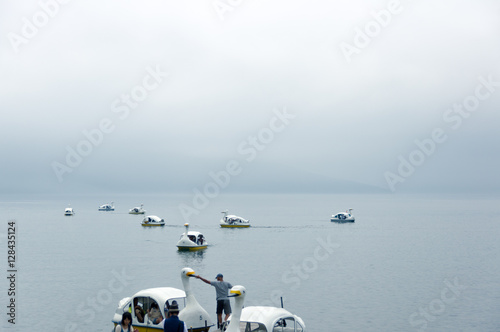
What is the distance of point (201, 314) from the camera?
78.8ft

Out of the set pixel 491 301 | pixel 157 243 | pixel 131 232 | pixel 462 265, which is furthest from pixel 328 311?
pixel 131 232

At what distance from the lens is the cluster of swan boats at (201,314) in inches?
833

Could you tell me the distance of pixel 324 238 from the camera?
10212cm

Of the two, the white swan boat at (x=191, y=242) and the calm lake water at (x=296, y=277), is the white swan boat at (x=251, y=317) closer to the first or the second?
the calm lake water at (x=296, y=277)

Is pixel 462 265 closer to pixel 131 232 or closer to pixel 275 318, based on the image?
pixel 275 318

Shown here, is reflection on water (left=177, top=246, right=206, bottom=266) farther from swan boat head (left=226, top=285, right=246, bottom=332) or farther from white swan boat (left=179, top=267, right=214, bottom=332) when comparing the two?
swan boat head (left=226, top=285, right=246, bottom=332)

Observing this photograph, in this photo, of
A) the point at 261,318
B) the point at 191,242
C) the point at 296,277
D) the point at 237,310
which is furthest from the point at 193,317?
the point at 191,242

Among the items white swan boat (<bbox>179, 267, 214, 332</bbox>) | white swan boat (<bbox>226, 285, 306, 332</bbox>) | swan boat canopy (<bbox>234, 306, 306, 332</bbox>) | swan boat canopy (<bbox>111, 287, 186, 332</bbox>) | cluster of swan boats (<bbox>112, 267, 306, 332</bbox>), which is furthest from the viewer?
swan boat canopy (<bbox>111, 287, 186, 332</bbox>)

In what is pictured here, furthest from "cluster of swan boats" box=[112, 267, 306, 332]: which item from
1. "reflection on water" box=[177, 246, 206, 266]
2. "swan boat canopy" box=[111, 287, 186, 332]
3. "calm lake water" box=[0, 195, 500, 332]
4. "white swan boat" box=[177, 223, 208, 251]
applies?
"white swan boat" box=[177, 223, 208, 251]

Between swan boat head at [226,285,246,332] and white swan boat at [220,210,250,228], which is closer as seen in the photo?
swan boat head at [226,285,246,332]

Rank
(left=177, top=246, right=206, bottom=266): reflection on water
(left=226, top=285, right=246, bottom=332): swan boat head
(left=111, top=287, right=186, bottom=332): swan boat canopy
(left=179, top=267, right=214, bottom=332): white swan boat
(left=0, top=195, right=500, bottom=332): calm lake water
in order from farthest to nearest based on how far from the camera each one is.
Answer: (left=177, top=246, right=206, bottom=266): reflection on water
(left=0, top=195, right=500, bottom=332): calm lake water
(left=111, top=287, right=186, bottom=332): swan boat canopy
(left=179, top=267, right=214, bottom=332): white swan boat
(left=226, top=285, right=246, bottom=332): swan boat head

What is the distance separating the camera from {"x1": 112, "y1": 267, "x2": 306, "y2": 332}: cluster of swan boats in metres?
21.2

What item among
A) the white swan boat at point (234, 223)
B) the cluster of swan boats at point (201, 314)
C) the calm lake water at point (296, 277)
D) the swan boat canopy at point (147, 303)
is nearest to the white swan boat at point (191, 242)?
the calm lake water at point (296, 277)

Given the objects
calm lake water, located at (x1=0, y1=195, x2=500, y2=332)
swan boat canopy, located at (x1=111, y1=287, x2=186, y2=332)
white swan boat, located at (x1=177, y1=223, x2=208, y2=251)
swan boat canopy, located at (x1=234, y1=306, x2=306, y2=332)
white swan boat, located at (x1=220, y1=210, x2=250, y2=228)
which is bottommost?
swan boat canopy, located at (x1=234, y1=306, x2=306, y2=332)
